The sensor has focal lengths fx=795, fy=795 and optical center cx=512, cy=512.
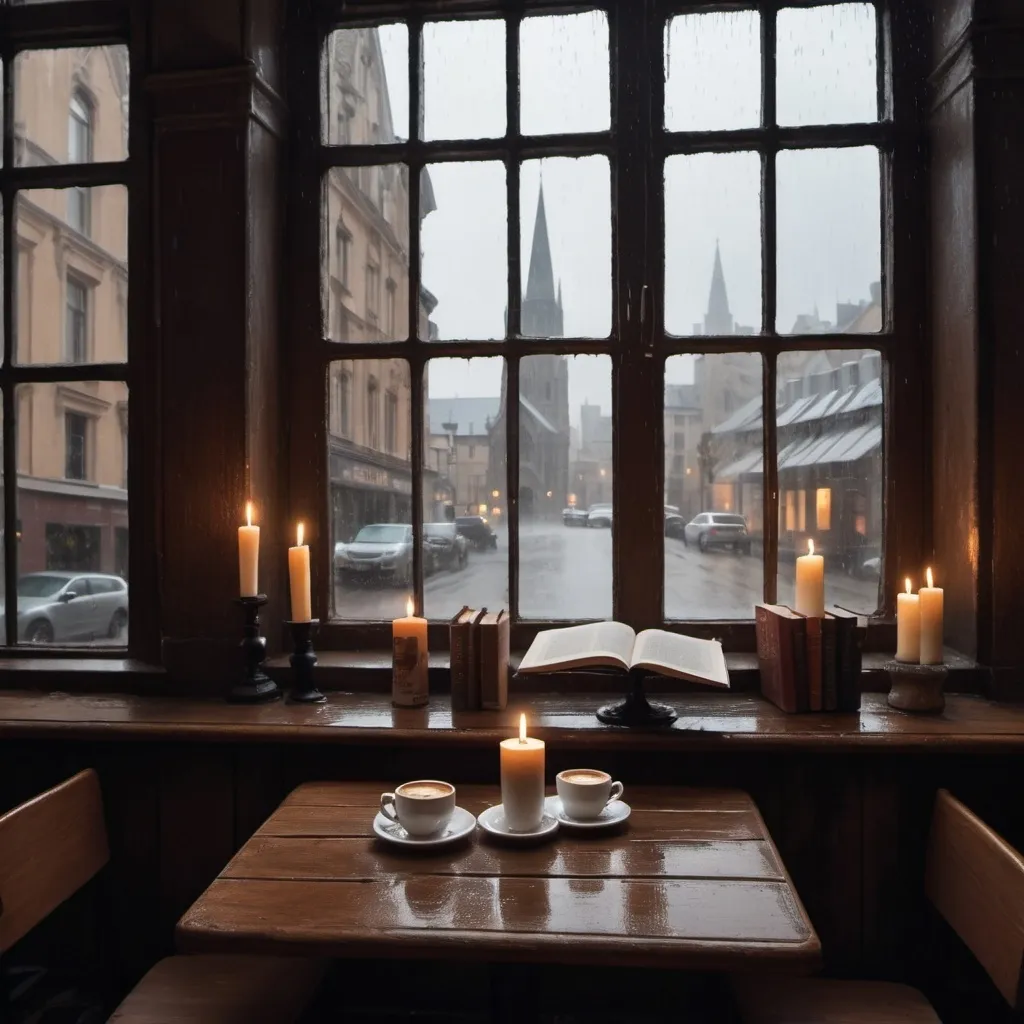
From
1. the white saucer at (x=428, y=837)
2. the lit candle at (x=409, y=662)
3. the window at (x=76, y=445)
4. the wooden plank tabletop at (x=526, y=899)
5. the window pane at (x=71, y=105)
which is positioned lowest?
the wooden plank tabletop at (x=526, y=899)

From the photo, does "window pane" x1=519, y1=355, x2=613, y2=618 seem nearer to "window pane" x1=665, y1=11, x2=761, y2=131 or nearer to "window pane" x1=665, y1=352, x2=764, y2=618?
"window pane" x1=665, y1=352, x2=764, y2=618

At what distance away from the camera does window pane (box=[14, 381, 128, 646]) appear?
2061mm

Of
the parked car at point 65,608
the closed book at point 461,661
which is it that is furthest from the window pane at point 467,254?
the parked car at point 65,608

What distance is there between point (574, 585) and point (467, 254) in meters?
0.90

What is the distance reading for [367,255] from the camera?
209cm

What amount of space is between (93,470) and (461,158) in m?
1.25

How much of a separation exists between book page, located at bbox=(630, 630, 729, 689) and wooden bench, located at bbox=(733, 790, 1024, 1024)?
18.2 inches

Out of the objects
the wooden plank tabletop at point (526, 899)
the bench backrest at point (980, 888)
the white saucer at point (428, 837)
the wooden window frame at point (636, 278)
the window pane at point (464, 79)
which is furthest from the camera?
the window pane at point (464, 79)

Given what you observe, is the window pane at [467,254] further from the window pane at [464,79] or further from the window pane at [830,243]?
the window pane at [830,243]

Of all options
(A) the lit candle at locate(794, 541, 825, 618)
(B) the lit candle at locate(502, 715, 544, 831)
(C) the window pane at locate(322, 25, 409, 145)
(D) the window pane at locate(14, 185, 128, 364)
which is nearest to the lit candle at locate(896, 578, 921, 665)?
(A) the lit candle at locate(794, 541, 825, 618)

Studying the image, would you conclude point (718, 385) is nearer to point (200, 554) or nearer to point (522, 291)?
point (522, 291)

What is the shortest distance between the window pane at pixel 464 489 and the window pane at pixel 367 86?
64 centimetres

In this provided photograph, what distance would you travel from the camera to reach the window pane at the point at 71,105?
207 cm

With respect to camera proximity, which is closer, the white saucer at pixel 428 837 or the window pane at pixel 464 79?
the white saucer at pixel 428 837
